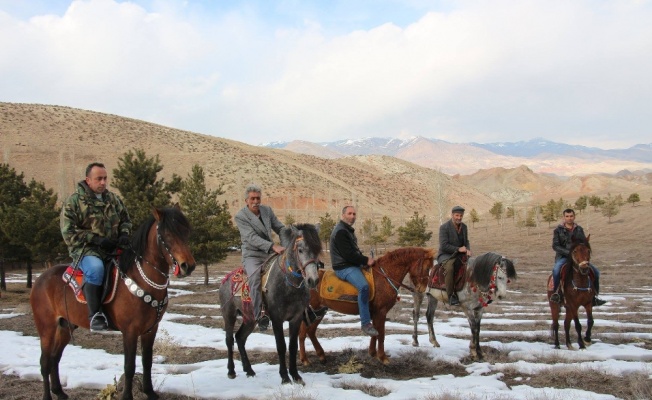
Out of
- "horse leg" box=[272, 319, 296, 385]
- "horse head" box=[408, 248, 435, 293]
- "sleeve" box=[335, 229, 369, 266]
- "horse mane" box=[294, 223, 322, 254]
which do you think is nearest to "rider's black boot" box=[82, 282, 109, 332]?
"horse leg" box=[272, 319, 296, 385]

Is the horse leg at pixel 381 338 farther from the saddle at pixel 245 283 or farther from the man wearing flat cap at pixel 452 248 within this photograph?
the saddle at pixel 245 283

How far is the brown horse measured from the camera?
29.3 ft

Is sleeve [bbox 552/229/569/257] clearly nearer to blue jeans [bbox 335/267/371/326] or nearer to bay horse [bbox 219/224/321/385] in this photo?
blue jeans [bbox 335/267/371/326]

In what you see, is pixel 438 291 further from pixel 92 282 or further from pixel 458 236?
pixel 92 282

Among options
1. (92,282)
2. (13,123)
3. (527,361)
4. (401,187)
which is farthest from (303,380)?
(401,187)

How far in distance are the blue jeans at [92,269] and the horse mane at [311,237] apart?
2.79 meters

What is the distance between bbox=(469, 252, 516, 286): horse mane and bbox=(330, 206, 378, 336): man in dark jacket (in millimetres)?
2311

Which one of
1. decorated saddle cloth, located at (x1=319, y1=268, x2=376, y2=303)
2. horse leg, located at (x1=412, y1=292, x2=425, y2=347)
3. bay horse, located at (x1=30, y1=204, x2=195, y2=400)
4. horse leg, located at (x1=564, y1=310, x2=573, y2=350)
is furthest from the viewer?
horse leg, located at (x1=412, y1=292, x2=425, y2=347)

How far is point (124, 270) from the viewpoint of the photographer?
6266mm

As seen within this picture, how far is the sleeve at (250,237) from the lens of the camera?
779 centimetres

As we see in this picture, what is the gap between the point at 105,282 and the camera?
623cm

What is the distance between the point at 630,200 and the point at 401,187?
72573 millimetres

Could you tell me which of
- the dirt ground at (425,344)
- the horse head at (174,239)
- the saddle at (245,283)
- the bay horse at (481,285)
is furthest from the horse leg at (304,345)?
the horse head at (174,239)

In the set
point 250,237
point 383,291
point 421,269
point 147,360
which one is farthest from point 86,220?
point 421,269
